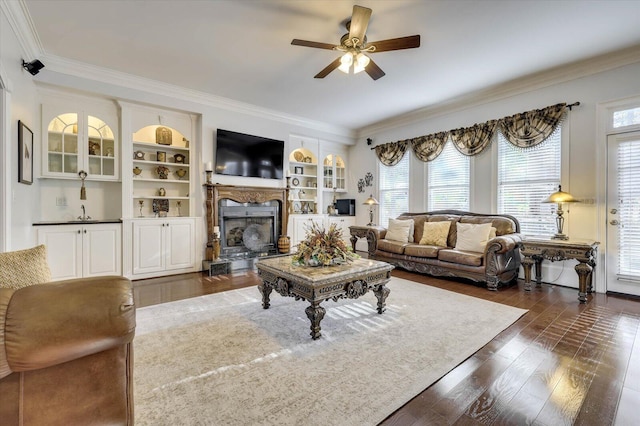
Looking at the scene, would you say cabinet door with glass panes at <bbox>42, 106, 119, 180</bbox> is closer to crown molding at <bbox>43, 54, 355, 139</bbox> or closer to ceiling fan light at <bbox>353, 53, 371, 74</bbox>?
crown molding at <bbox>43, 54, 355, 139</bbox>

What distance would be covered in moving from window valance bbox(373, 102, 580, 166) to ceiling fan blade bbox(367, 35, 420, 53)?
280cm

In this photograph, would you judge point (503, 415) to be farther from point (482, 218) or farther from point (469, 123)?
point (469, 123)

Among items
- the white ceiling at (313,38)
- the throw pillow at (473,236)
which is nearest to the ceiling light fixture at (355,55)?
the white ceiling at (313,38)

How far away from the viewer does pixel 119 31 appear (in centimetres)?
310

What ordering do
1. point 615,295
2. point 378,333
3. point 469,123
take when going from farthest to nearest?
point 469,123 < point 615,295 < point 378,333

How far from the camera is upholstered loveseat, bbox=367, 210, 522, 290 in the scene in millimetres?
3916

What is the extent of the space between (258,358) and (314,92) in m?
4.12

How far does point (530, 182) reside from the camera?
4395mm

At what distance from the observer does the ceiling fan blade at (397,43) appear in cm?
261

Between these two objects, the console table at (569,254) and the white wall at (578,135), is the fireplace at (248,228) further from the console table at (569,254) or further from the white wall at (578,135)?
the console table at (569,254)

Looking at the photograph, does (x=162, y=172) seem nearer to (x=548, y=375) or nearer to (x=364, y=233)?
(x=364, y=233)

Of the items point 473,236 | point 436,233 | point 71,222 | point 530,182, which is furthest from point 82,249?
point 530,182

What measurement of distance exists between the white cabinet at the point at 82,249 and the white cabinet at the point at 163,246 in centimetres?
24

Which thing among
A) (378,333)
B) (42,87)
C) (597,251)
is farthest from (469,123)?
(42,87)
